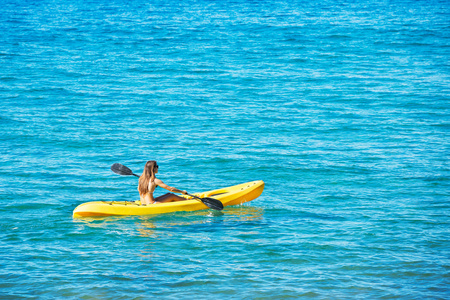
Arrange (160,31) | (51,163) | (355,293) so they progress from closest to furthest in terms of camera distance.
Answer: (355,293)
(51,163)
(160,31)

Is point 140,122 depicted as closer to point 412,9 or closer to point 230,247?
point 230,247

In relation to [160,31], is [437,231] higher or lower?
lower

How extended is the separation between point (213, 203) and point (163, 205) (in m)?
0.91

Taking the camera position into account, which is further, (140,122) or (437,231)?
(140,122)

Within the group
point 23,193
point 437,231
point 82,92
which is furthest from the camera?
point 82,92

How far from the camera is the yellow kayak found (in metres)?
9.98

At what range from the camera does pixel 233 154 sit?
14.3 metres

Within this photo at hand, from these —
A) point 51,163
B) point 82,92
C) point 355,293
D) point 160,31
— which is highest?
point 160,31

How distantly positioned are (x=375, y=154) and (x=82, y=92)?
10795mm

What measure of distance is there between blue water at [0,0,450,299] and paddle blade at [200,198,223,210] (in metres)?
0.27

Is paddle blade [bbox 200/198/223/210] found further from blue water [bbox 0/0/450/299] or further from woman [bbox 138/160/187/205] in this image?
woman [bbox 138/160/187/205]

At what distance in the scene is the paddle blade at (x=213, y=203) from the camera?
10312 mm

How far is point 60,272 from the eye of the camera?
795 centimetres

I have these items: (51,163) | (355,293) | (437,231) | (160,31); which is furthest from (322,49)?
(355,293)
